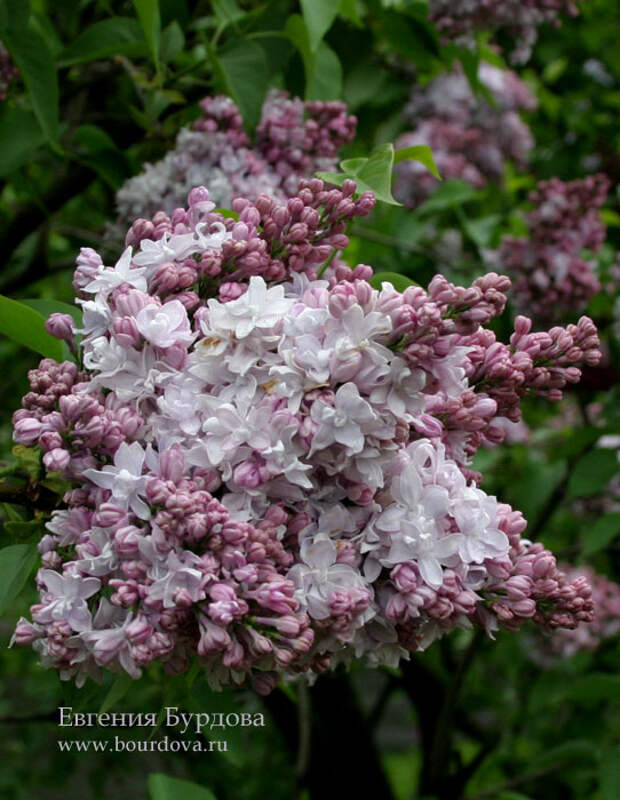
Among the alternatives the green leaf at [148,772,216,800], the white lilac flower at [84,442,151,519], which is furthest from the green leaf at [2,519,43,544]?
the green leaf at [148,772,216,800]

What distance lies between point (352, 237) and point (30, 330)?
64.0 inches

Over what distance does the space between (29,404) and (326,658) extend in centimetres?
41

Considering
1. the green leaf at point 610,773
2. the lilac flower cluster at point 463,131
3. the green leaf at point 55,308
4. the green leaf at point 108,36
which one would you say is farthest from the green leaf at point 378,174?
the lilac flower cluster at point 463,131

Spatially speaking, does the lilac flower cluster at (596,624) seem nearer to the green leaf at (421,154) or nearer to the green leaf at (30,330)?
the green leaf at (421,154)

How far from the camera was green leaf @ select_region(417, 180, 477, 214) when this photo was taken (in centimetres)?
292

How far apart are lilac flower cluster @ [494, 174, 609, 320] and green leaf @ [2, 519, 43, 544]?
5.47ft

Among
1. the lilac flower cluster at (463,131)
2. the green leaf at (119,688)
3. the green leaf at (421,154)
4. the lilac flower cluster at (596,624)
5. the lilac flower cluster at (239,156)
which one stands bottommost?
the green leaf at (119,688)

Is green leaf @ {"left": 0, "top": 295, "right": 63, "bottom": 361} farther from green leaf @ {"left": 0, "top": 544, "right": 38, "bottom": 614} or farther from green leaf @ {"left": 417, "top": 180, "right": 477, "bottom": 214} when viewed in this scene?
green leaf @ {"left": 417, "top": 180, "right": 477, "bottom": 214}

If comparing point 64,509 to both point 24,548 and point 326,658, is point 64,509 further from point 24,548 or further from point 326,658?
point 326,658

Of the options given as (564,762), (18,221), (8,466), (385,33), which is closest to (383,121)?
(385,33)

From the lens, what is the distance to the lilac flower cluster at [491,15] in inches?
81.9

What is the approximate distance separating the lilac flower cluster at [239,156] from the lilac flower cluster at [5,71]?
29 cm

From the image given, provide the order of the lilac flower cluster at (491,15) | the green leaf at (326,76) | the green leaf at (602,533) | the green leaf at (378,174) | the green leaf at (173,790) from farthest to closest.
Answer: the green leaf at (602,533)
the lilac flower cluster at (491,15)
the green leaf at (326,76)
the green leaf at (173,790)
the green leaf at (378,174)

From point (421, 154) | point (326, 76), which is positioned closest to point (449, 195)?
point (326, 76)
